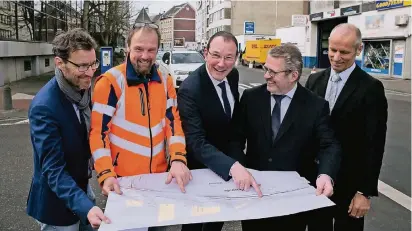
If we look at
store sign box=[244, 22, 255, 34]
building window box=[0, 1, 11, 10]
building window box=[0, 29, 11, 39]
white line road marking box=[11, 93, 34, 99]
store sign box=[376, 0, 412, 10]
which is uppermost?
store sign box=[244, 22, 255, 34]

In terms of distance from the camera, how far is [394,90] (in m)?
20.4

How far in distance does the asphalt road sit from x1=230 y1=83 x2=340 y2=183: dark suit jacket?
76.4 inches

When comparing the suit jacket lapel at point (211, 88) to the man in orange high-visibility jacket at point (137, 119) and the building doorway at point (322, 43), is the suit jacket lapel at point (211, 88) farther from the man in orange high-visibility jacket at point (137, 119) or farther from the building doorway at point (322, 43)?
the building doorway at point (322, 43)

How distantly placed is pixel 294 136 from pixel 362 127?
55 centimetres

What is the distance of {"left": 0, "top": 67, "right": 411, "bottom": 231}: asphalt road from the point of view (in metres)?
4.60

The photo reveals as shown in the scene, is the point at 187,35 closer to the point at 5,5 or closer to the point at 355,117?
the point at 5,5

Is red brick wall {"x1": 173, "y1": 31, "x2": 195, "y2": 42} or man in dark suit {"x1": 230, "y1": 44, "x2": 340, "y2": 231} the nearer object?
man in dark suit {"x1": 230, "y1": 44, "x2": 340, "y2": 231}

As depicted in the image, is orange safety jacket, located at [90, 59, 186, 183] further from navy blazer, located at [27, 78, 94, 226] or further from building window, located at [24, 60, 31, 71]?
building window, located at [24, 60, 31, 71]

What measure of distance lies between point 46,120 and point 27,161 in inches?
222

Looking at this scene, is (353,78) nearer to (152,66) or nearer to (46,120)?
(152,66)

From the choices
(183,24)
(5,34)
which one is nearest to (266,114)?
(5,34)

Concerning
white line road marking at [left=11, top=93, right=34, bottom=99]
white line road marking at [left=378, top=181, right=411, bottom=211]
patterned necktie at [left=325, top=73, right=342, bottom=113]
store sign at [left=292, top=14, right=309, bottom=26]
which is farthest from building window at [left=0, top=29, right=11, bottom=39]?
store sign at [left=292, top=14, right=309, bottom=26]

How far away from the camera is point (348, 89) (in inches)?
114

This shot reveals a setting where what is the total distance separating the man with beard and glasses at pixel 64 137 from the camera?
2150 mm
